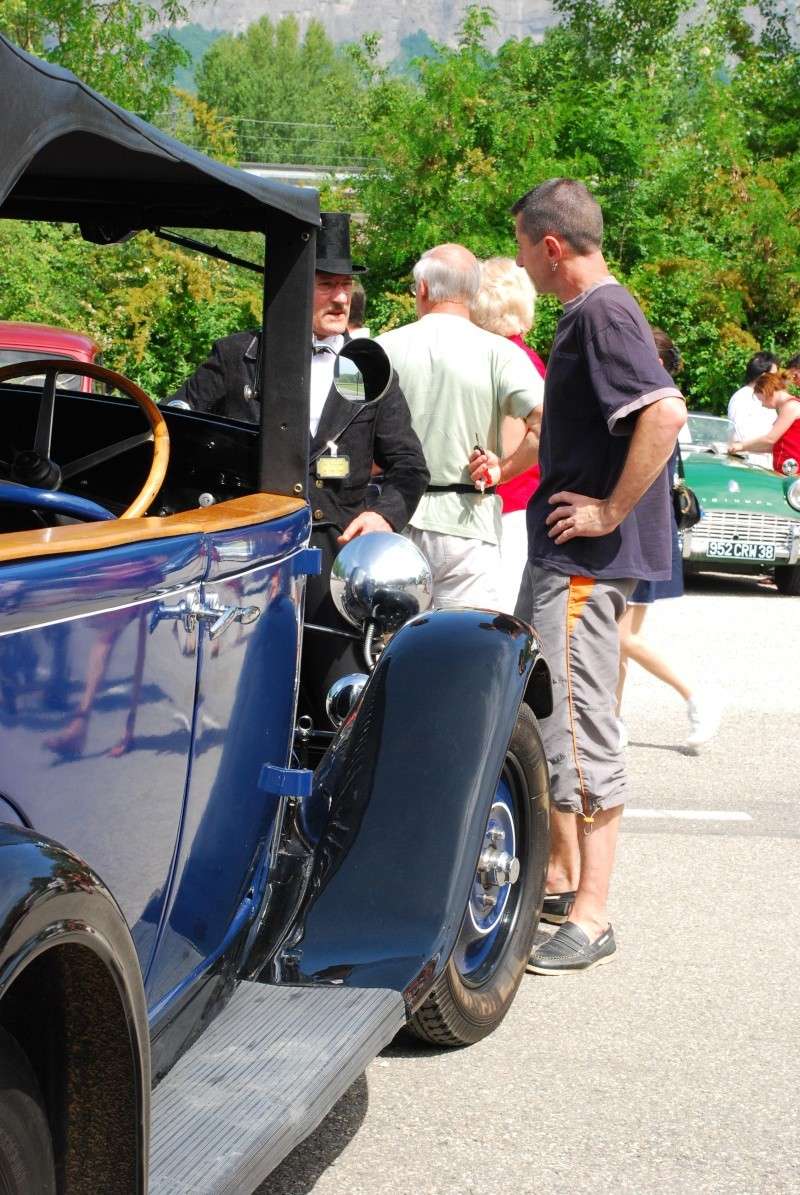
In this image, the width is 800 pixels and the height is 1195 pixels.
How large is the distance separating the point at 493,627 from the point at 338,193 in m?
18.2

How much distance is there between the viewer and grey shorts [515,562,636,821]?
373 centimetres

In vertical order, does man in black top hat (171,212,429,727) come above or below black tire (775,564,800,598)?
above

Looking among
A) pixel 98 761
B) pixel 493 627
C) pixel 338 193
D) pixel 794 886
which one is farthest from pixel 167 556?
pixel 338 193

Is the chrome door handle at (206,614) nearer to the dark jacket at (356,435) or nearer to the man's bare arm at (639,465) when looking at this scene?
the man's bare arm at (639,465)

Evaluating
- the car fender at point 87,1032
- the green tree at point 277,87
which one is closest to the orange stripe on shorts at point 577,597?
the car fender at point 87,1032

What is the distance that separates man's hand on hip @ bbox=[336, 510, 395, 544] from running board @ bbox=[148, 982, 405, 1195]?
6.17 ft

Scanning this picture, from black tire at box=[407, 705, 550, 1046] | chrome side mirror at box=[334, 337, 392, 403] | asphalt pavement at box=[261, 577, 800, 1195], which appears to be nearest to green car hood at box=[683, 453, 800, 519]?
asphalt pavement at box=[261, 577, 800, 1195]

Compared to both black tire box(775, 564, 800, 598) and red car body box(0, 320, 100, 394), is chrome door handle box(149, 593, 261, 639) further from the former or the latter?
black tire box(775, 564, 800, 598)

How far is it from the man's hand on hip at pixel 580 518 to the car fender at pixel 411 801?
0.37 meters

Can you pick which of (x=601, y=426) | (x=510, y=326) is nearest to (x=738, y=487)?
(x=510, y=326)

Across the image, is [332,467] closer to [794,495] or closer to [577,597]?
[577,597]

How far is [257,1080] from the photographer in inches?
93.0

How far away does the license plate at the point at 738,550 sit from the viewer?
36.4ft

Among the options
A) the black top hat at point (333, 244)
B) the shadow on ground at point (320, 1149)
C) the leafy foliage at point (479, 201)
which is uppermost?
the leafy foliage at point (479, 201)
